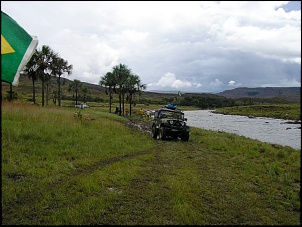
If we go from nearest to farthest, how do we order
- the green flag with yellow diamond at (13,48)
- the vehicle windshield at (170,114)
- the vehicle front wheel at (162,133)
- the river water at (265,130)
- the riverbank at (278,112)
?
the green flag with yellow diamond at (13,48) < the vehicle front wheel at (162,133) < the vehicle windshield at (170,114) < the river water at (265,130) < the riverbank at (278,112)

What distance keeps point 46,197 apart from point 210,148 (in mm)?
11594

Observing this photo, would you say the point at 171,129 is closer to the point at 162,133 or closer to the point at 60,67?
the point at 162,133

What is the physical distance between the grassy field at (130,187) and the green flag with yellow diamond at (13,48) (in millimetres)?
3284

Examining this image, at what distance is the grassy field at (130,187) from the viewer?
17.7ft

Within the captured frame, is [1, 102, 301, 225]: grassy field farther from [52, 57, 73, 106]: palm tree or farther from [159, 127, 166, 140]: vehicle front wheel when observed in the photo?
[52, 57, 73, 106]: palm tree

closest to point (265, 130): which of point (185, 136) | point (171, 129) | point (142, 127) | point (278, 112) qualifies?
point (142, 127)

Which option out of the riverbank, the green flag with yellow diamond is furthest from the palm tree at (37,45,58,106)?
the riverbank

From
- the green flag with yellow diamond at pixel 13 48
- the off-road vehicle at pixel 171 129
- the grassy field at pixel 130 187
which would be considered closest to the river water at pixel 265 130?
the off-road vehicle at pixel 171 129

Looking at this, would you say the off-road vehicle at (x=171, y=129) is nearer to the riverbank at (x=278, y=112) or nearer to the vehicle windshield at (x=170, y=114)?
the vehicle windshield at (x=170, y=114)

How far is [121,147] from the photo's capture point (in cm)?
1336

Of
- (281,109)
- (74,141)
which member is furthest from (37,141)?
(281,109)

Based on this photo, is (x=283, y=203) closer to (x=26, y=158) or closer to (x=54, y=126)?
(x=26, y=158)

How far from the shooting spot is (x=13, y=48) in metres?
2.70

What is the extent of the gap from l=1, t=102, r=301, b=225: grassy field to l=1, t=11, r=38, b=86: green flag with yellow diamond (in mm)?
3284
